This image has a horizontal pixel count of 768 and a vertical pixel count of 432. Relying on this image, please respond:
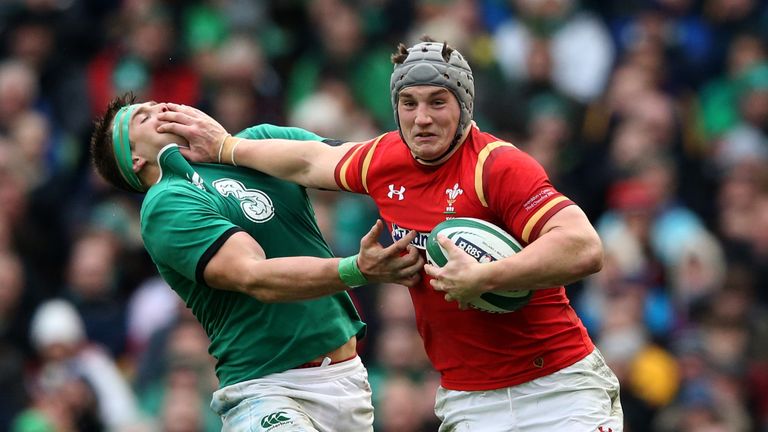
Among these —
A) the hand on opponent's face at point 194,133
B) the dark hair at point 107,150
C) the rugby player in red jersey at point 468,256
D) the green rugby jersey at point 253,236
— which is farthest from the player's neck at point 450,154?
the dark hair at point 107,150

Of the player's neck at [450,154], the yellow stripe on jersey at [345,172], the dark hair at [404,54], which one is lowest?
the yellow stripe on jersey at [345,172]

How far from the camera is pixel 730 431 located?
1127 cm

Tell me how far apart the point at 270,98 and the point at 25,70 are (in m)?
2.33

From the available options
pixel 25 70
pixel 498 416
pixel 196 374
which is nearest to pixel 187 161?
pixel 498 416

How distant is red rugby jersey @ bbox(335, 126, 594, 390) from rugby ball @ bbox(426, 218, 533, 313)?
0.11m

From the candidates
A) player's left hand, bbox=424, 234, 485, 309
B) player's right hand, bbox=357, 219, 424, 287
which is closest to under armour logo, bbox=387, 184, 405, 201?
player's right hand, bbox=357, 219, 424, 287

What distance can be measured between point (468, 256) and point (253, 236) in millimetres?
1503

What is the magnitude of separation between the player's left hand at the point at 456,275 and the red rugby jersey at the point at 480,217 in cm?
34

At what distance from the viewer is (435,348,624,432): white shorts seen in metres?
7.50

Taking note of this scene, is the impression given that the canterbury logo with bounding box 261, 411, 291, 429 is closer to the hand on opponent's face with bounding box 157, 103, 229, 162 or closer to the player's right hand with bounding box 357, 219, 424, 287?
the player's right hand with bounding box 357, 219, 424, 287

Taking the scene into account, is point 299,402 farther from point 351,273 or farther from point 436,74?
point 436,74

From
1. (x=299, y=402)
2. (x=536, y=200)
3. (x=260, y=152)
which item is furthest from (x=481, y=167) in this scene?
(x=299, y=402)

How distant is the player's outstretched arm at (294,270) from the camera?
7.31m

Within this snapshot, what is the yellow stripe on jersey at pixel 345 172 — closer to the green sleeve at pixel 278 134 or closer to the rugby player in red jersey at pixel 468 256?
the rugby player in red jersey at pixel 468 256
